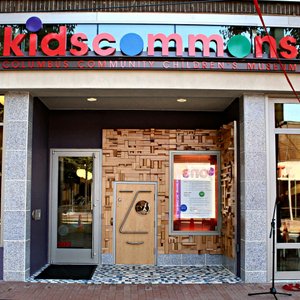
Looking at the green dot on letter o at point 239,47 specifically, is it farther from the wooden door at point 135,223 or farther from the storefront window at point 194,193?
the wooden door at point 135,223

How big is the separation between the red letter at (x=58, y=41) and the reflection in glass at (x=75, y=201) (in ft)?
9.94

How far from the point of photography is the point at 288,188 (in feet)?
30.0

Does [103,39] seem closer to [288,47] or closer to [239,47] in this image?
[239,47]

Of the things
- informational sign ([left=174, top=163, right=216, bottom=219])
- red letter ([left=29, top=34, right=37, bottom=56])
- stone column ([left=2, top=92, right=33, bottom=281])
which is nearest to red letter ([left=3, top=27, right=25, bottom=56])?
red letter ([left=29, top=34, right=37, bottom=56])

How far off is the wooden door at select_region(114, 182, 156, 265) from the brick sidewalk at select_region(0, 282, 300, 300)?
2.07 metres

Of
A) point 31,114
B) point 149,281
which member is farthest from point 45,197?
point 149,281

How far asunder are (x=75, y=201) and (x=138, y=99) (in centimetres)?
282

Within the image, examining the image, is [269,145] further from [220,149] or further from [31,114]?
[31,114]

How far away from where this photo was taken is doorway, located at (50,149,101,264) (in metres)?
10.8

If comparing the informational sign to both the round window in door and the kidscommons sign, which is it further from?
the kidscommons sign

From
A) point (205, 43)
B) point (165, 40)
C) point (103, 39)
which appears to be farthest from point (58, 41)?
point (205, 43)

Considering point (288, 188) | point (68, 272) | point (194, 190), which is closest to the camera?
point (288, 188)

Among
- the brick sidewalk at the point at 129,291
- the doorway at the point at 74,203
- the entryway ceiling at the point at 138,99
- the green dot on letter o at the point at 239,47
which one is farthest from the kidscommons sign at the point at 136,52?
the brick sidewalk at the point at 129,291

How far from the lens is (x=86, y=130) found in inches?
434
